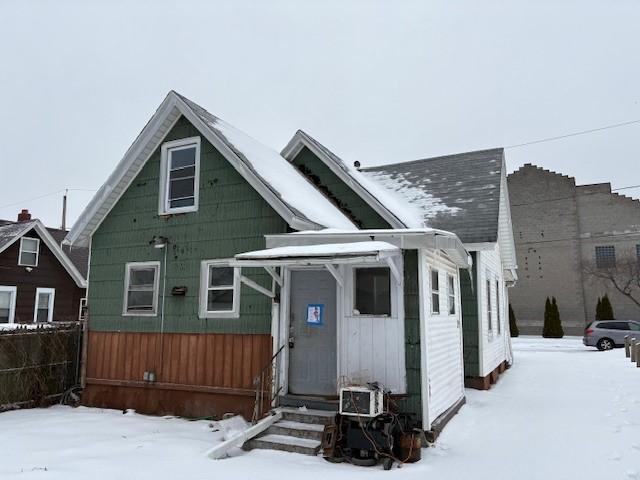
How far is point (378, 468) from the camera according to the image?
6.66 m

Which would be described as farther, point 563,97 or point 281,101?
point 281,101

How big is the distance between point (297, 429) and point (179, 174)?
585cm

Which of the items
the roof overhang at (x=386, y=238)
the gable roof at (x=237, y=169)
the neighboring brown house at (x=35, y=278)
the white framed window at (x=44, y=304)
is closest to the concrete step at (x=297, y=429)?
the roof overhang at (x=386, y=238)

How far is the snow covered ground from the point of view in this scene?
623cm

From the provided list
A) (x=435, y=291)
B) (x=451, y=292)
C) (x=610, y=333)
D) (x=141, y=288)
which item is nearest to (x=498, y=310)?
(x=451, y=292)


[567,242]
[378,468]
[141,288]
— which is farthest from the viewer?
[567,242]

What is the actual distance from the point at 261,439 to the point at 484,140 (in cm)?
8105

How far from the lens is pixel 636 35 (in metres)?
29.4

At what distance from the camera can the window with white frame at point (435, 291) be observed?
8.68 m

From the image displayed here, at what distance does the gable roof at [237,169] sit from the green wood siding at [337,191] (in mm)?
351

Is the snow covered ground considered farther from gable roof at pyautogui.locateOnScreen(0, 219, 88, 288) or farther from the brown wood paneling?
gable roof at pyautogui.locateOnScreen(0, 219, 88, 288)

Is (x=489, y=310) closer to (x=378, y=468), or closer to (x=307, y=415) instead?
(x=307, y=415)

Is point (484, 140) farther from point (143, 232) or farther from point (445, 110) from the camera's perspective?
point (143, 232)

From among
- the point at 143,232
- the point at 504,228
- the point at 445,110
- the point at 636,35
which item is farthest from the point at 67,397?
the point at 445,110
